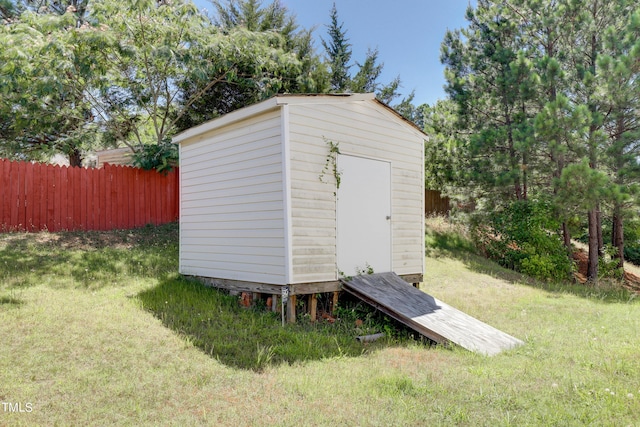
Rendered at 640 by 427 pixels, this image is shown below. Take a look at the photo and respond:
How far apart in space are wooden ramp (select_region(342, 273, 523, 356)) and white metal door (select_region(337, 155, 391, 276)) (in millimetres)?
256

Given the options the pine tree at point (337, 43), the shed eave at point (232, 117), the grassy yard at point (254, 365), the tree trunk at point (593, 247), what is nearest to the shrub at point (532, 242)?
the tree trunk at point (593, 247)

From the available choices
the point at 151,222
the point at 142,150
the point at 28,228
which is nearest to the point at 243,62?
the point at 142,150

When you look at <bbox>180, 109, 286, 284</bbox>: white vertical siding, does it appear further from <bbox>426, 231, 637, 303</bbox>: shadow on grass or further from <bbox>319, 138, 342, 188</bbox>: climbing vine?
<bbox>426, 231, 637, 303</bbox>: shadow on grass

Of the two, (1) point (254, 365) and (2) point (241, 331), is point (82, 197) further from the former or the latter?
(1) point (254, 365)

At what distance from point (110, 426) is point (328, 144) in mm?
4043

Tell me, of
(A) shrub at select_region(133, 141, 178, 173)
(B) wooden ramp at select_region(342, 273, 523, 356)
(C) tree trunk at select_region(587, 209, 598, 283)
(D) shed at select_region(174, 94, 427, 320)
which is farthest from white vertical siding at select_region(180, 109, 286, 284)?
(C) tree trunk at select_region(587, 209, 598, 283)

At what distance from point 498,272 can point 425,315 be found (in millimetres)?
6506

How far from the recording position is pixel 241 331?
Result: 461 centimetres

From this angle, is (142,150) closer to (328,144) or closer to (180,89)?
(180,89)

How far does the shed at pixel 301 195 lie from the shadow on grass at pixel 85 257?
98 centimetres

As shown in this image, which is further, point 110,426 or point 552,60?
point 552,60

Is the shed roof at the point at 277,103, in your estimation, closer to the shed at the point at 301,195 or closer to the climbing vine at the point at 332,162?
the shed at the point at 301,195

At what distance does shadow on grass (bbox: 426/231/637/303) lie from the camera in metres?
8.89

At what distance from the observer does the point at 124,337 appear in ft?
13.5
